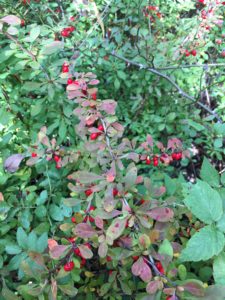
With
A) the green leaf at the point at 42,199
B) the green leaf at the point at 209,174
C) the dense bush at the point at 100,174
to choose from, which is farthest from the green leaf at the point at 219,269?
the green leaf at the point at 42,199

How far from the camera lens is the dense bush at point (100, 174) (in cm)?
85

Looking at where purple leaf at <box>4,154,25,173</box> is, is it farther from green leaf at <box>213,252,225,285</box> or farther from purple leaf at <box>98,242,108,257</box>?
green leaf at <box>213,252,225,285</box>

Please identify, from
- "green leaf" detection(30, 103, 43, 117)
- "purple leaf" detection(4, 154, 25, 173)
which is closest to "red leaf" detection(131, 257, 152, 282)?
"purple leaf" detection(4, 154, 25, 173)

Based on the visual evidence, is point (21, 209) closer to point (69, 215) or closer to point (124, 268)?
point (69, 215)

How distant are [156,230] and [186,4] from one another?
1978mm

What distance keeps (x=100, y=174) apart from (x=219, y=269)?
418 millimetres

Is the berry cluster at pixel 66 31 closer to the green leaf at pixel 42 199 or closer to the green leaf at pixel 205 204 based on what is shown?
the green leaf at pixel 42 199

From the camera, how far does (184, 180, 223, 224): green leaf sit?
85 centimetres

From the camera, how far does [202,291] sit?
75cm

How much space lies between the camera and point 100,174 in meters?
1.04

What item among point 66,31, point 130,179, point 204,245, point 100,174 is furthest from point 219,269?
point 66,31

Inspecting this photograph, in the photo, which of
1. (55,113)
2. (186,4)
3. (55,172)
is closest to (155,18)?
(186,4)

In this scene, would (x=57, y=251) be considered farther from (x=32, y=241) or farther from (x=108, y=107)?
(x=108, y=107)

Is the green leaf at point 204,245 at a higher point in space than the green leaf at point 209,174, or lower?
higher
